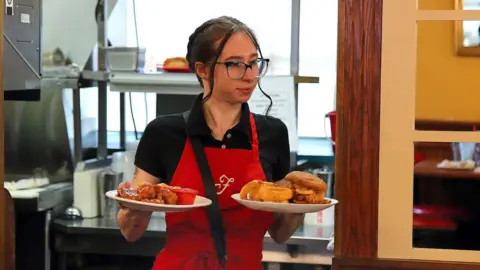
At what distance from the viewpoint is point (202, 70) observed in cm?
176

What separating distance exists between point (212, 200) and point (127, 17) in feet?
7.71

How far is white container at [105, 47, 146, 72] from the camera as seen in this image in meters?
3.43

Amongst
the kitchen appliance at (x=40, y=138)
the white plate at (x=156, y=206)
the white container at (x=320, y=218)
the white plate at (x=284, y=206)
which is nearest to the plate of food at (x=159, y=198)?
the white plate at (x=156, y=206)

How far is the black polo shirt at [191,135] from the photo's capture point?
5.81ft

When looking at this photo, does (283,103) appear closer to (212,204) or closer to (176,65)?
(176,65)

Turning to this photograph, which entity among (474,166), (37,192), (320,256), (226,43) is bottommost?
(320,256)

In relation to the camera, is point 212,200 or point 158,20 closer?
point 212,200

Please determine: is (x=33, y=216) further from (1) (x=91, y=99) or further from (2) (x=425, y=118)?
(2) (x=425, y=118)

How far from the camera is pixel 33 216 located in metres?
3.17

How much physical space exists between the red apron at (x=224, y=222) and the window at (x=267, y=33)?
6.09ft

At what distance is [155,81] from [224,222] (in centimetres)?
168

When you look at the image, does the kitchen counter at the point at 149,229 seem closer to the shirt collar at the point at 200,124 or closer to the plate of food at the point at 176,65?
the plate of food at the point at 176,65

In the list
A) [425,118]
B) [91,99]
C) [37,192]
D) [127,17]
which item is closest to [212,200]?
[425,118]

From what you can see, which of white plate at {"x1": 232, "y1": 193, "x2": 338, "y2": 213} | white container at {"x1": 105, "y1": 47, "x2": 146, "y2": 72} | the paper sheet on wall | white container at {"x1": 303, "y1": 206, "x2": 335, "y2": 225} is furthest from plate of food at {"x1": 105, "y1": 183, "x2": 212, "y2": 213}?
white container at {"x1": 105, "y1": 47, "x2": 146, "y2": 72}
